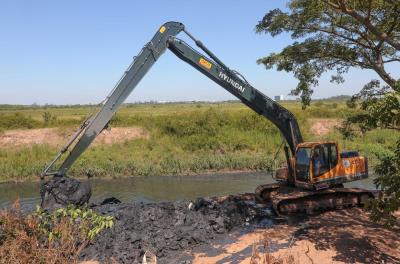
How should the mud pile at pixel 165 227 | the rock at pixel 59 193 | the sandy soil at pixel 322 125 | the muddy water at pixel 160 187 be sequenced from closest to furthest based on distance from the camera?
the mud pile at pixel 165 227 → the rock at pixel 59 193 → the muddy water at pixel 160 187 → the sandy soil at pixel 322 125

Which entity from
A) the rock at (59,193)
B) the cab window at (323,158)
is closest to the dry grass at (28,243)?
the rock at (59,193)

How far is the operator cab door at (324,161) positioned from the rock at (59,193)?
23.3ft

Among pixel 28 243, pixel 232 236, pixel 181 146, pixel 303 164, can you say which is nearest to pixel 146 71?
pixel 232 236

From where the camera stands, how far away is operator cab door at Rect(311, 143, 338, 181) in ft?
44.8

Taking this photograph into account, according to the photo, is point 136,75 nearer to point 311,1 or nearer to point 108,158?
point 311,1

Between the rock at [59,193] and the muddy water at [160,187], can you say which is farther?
the muddy water at [160,187]

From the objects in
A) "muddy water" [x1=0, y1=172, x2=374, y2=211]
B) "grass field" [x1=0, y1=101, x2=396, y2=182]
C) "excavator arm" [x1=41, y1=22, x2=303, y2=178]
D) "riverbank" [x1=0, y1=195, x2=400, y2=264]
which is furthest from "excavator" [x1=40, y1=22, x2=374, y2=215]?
"grass field" [x1=0, y1=101, x2=396, y2=182]

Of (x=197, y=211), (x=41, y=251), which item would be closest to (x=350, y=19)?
(x=197, y=211)

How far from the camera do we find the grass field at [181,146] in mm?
27609

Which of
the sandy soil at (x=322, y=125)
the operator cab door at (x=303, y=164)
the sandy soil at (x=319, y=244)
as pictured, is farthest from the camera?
the sandy soil at (x=322, y=125)

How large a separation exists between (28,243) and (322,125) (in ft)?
119

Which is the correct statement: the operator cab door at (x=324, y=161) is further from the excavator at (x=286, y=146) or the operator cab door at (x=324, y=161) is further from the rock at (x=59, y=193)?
the rock at (x=59, y=193)

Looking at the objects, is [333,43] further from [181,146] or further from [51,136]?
[51,136]

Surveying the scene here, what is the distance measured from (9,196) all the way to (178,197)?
8430 millimetres
